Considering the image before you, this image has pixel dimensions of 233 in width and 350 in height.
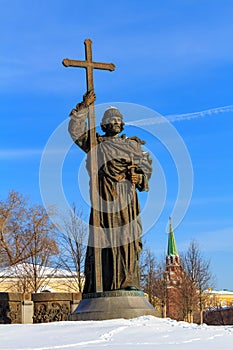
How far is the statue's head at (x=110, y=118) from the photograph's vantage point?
1060cm

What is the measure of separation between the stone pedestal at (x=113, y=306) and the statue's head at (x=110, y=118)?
300 cm

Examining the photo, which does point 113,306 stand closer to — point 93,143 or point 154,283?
point 93,143

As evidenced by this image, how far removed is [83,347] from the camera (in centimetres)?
666

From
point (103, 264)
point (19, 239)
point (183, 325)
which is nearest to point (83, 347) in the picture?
point (183, 325)

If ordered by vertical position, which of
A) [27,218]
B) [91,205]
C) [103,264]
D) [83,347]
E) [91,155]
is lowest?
[83,347]

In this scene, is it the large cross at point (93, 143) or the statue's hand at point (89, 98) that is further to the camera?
the statue's hand at point (89, 98)

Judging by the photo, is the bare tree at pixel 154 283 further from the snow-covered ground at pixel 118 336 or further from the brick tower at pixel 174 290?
the snow-covered ground at pixel 118 336

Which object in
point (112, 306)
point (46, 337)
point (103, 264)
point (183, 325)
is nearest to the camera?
point (46, 337)

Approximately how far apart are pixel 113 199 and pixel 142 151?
117 centimetres

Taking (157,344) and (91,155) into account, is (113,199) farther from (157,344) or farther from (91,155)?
(157,344)

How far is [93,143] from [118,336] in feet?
12.8

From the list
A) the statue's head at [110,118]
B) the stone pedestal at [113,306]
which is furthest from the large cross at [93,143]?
the statue's head at [110,118]

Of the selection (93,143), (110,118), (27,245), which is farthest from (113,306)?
(27,245)

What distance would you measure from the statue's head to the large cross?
42cm
